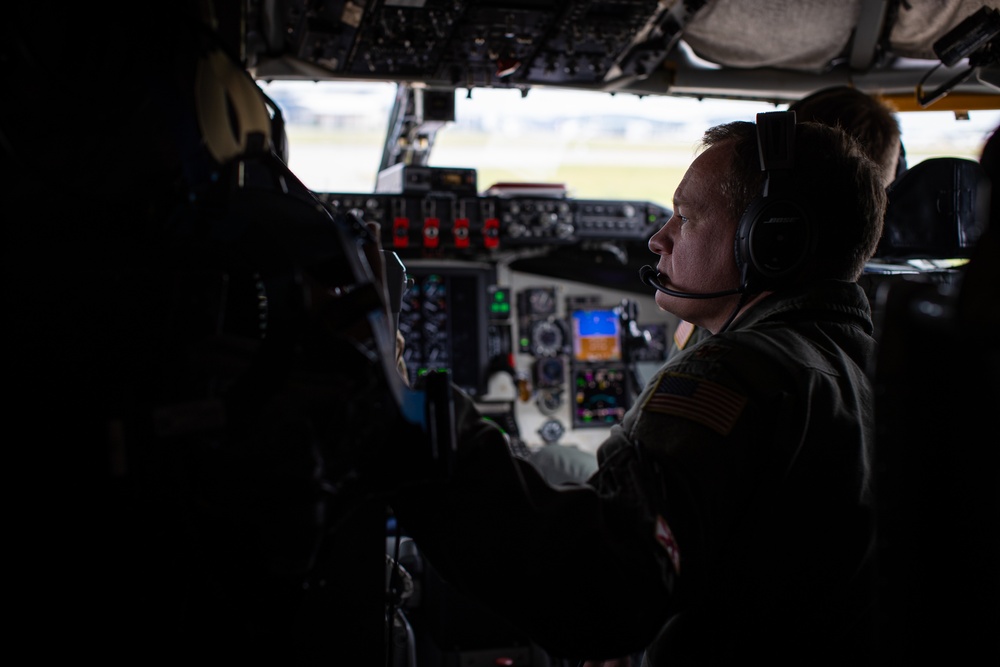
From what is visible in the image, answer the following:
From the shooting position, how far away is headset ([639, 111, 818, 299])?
3.41 ft

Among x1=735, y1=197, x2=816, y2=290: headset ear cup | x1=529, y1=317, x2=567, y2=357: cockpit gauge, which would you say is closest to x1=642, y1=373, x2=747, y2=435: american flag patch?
x1=735, y1=197, x2=816, y2=290: headset ear cup

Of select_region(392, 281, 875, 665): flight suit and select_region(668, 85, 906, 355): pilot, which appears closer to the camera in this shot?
select_region(392, 281, 875, 665): flight suit

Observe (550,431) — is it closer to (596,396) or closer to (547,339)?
(596,396)

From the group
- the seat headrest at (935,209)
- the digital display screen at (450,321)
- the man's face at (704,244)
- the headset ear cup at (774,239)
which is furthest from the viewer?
the digital display screen at (450,321)

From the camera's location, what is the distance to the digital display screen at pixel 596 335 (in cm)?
394

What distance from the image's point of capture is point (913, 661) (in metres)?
0.52

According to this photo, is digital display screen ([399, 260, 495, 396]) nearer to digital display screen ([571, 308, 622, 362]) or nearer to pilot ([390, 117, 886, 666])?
digital display screen ([571, 308, 622, 362])

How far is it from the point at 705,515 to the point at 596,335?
3.16 m

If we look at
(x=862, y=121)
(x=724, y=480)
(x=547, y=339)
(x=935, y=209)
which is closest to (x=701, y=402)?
A: (x=724, y=480)

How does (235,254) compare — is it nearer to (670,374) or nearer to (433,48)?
(670,374)

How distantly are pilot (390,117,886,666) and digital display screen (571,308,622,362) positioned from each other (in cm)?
267

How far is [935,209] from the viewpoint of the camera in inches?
56.4

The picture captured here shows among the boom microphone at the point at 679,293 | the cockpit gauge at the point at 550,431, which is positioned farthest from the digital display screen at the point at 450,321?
the boom microphone at the point at 679,293

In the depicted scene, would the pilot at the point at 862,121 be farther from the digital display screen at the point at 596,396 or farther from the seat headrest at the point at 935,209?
the digital display screen at the point at 596,396
